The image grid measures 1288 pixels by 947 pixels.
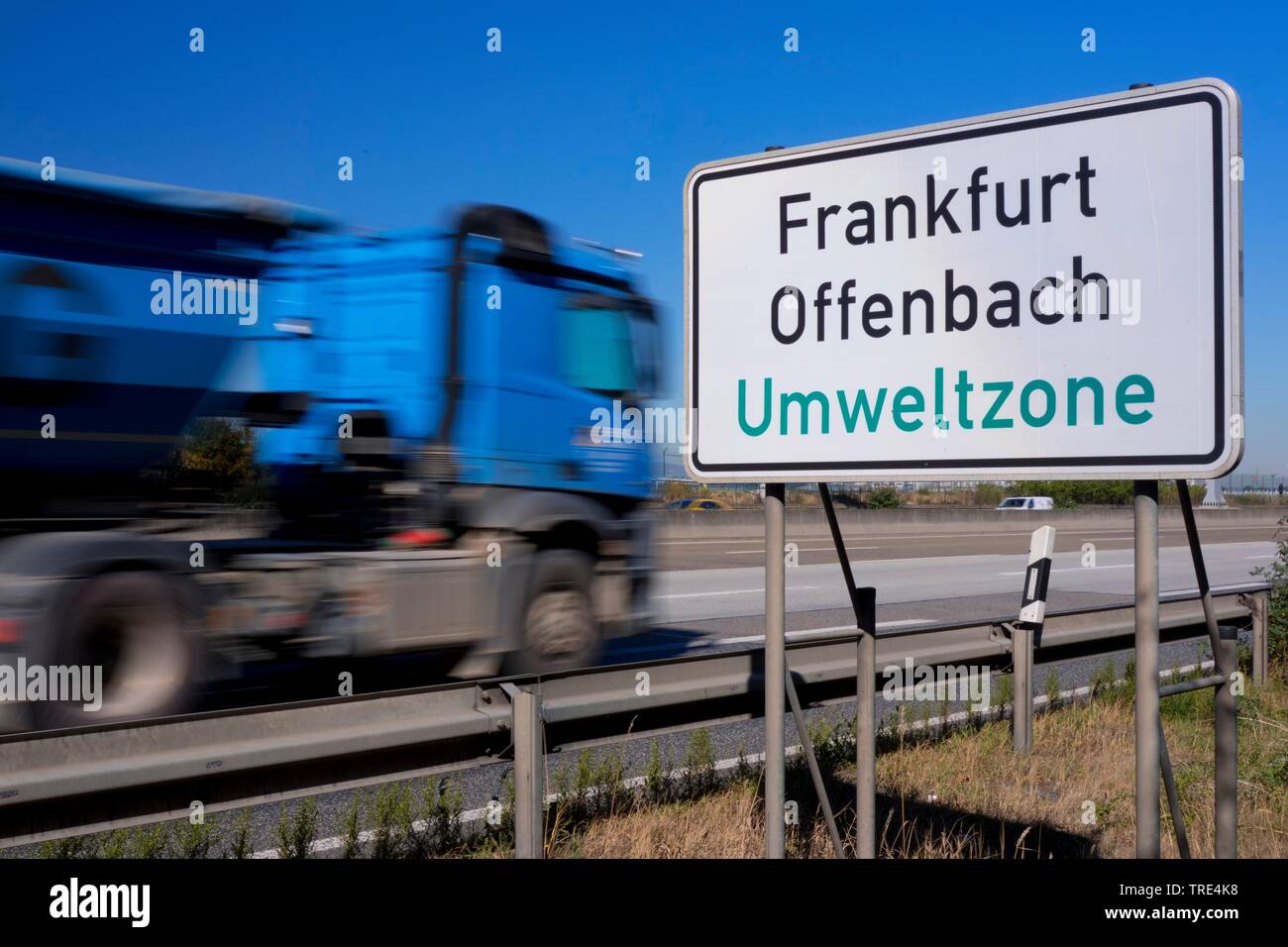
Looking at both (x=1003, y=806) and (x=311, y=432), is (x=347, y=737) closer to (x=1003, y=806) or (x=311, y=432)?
(x=1003, y=806)

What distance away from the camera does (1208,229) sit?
2578 mm

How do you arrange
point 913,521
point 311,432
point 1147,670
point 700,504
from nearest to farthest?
point 1147,670 → point 311,432 → point 913,521 → point 700,504

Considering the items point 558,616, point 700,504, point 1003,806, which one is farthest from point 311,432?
point 700,504

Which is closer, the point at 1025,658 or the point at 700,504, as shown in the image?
the point at 1025,658

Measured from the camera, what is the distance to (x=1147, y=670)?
2.56 meters

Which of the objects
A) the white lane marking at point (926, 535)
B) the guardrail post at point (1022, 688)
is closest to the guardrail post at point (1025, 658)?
the guardrail post at point (1022, 688)

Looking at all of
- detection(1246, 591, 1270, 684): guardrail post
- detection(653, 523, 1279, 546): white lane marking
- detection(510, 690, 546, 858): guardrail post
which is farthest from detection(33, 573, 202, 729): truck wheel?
detection(653, 523, 1279, 546): white lane marking

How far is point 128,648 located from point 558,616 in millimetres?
2986

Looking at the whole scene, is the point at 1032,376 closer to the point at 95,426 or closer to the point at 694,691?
the point at 694,691

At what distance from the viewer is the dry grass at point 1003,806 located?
4672mm

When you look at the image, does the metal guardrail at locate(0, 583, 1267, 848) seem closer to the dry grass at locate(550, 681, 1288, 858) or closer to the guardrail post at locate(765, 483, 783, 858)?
the dry grass at locate(550, 681, 1288, 858)

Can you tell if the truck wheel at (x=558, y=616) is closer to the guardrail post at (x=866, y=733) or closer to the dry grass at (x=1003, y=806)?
the dry grass at (x=1003, y=806)

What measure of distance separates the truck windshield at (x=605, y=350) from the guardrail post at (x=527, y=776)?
16.3 ft

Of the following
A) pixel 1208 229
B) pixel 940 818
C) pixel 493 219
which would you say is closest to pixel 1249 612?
pixel 940 818
